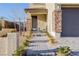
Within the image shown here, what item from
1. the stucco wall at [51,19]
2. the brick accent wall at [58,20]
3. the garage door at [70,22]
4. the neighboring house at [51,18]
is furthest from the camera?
the garage door at [70,22]

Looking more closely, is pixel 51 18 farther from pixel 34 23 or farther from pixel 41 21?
pixel 34 23

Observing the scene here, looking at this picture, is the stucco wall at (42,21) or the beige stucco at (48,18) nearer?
the beige stucco at (48,18)

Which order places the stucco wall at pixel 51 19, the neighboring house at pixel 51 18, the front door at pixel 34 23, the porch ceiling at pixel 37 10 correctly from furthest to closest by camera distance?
the porch ceiling at pixel 37 10 < the front door at pixel 34 23 < the neighboring house at pixel 51 18 < the stucco wall at pixel 51 19

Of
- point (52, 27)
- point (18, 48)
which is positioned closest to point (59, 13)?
point (52, 27)

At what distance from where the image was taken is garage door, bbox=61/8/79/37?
1507cm

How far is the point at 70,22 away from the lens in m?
15.3

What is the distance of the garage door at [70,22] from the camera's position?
49.5 feet

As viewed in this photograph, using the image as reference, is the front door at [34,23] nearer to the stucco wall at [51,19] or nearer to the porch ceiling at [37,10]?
the porch ceiling at [37,10]

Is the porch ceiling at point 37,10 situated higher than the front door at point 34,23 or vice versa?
the porch ceiling at point 37,10

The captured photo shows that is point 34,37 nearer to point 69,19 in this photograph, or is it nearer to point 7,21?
point 7,21

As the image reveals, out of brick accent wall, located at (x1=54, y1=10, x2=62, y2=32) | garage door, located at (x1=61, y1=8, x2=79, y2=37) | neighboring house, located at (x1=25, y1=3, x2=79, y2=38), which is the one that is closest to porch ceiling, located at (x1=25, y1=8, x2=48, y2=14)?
neighboring house, located at (x1=25, y1=3, x2=79, y2=38)

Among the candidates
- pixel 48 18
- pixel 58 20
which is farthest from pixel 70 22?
pixel 58 20

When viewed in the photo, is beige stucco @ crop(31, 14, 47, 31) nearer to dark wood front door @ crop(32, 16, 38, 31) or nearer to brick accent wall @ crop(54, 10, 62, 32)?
dark wood front door @ crop(32, 16, 38, 31)

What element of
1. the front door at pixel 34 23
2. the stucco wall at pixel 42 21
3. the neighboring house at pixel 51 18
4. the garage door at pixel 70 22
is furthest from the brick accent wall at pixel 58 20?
the front door at pixel 34 23
